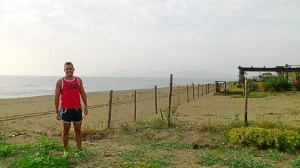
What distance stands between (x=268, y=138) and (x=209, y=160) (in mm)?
2027

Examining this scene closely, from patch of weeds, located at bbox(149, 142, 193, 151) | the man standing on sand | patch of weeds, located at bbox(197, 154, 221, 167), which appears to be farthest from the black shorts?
patch of weeds, located at bbox(197, 154, 221, 167)

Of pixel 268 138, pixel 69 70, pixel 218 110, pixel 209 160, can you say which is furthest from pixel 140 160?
pixel 218 110

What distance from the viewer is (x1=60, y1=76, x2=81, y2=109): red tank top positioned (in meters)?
5.99

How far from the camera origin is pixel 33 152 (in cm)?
646

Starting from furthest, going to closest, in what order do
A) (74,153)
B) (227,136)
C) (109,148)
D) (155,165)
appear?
(227,136), (109,148), (74,153), (155,165)

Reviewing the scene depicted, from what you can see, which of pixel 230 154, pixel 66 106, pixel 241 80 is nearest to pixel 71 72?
pixel 66 106

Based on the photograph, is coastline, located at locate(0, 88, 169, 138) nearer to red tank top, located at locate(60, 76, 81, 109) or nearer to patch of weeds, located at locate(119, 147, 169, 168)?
patch of weeds, located at locate(119, 147, 169, 168)

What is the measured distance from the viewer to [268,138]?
743 cm

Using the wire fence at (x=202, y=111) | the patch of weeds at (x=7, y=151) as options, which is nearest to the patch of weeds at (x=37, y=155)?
the patch of weeds at (x=7, y=151)

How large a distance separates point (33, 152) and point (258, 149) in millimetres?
4903

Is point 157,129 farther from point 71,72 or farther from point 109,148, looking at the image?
point 71,72

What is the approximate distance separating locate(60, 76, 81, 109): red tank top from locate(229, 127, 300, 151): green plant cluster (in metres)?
4.00

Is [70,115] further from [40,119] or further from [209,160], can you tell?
[40,119]

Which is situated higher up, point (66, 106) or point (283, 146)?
point (66, 106)
